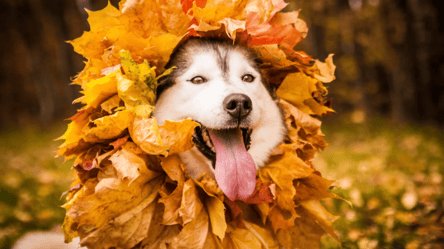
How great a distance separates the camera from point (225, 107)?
201 cm

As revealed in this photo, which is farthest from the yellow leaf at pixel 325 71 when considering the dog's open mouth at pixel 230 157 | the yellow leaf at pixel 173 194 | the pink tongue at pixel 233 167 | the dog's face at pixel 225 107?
the yellow leaf at pixel 173 194

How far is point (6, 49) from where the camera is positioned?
19.7 m

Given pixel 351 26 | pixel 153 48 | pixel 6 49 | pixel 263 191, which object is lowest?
pixel 6 49

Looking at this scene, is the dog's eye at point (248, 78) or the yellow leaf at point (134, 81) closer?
the yellow leaf at point (134, 81)

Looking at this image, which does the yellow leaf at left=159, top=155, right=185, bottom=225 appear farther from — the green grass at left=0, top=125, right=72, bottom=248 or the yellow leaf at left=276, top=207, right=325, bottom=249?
the green grass at left=0, top=125, right=72, bottom=248

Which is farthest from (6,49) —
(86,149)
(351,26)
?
(86,149)

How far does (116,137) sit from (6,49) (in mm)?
22289

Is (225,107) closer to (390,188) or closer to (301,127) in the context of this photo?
(301,127)

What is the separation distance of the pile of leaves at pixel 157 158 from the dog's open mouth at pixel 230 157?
0.35 feet

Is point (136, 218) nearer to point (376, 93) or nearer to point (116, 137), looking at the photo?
point (116, 137)

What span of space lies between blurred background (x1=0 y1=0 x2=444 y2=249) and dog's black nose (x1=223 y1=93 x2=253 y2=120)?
5.82 ft

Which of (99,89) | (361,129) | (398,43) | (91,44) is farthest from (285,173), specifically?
(398,43)

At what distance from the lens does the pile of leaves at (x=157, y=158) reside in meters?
1.81

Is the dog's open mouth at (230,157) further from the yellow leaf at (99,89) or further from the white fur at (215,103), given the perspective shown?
the yellow leaf at (99,89)
